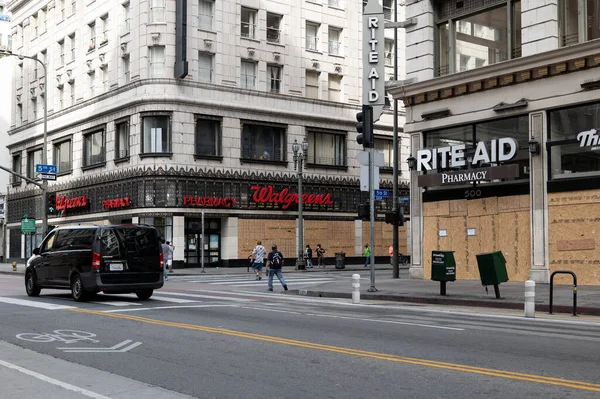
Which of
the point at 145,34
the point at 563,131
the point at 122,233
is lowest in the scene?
the point at 122,233

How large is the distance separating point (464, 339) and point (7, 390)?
6727 millimetres

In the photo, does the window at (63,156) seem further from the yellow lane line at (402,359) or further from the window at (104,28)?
the yellow lane line at (402,359)

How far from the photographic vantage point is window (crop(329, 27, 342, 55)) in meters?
51.8

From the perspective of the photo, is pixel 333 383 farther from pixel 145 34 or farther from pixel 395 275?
pixel 145 34

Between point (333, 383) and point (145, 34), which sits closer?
point (333, 383)

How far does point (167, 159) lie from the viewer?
43.9 meters

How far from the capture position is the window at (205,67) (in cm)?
4531

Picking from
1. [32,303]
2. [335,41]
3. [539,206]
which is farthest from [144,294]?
[335,41]

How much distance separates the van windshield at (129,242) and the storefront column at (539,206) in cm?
1269

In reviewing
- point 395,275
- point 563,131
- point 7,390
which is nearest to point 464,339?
point 7,390

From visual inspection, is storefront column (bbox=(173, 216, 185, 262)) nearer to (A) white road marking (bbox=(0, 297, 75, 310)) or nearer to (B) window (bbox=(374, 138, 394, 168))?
(B) window (bbox=(374, 138, 394, 168))

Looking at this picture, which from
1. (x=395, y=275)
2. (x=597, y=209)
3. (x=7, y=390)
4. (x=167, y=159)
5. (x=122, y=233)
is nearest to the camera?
(x=7, y=390)

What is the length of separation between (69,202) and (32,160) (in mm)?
10367

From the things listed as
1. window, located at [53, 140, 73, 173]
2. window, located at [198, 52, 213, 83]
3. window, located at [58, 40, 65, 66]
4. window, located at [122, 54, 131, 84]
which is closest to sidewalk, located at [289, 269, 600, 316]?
window, located at [198, 52, 213, 83]
